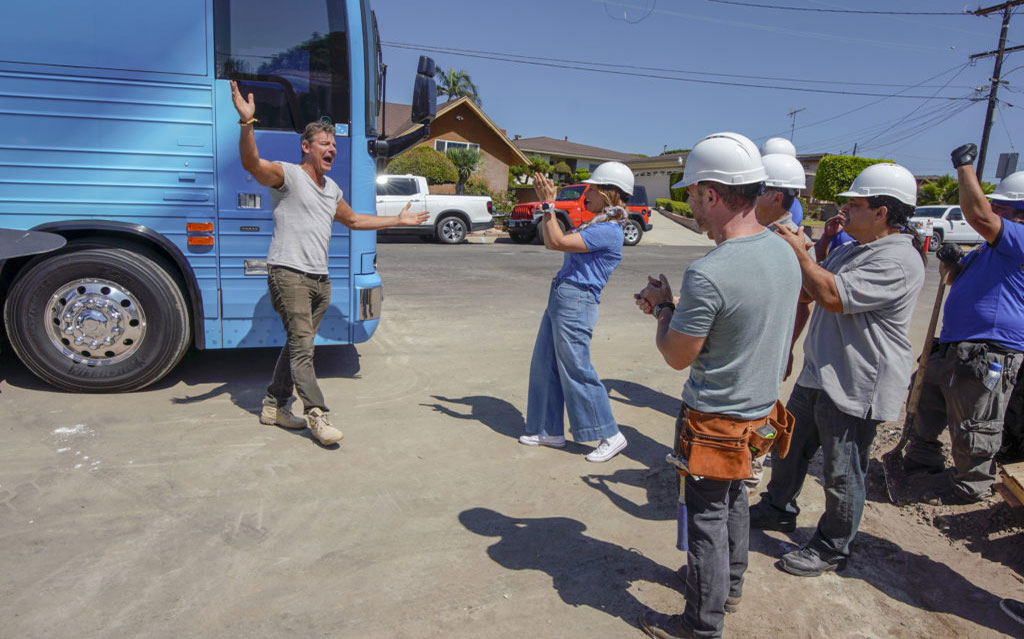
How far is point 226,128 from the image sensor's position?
4820 millimetres

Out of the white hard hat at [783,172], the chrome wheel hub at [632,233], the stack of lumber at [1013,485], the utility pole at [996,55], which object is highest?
the utility pole at [996,55]

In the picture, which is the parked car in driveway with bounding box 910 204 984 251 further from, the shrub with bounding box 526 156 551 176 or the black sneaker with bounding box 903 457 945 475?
the black sneaker with bounding box 903 457 945 475

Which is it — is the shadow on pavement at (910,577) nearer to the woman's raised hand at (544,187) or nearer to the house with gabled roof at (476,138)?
the woman's raised hand at (544,187)

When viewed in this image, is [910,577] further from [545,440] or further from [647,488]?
[545,440]

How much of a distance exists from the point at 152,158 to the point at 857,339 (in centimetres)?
467

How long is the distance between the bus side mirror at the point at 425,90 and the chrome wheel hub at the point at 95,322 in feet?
8.39

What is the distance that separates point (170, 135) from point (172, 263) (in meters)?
0.95

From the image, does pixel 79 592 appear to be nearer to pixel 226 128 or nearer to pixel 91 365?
pixel 91 365

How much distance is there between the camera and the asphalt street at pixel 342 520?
2684mm

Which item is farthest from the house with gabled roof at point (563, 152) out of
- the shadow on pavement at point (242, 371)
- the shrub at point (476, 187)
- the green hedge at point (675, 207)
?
the shadow on pavement at point (242, 371)

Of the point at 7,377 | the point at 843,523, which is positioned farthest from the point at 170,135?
the point at 843,523

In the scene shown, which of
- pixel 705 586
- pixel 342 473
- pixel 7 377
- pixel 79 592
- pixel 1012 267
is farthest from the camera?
pixel 7 377

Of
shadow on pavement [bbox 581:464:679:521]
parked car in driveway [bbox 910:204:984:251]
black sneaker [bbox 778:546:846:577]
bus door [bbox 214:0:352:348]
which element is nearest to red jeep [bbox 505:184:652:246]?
parked car in driveway [bbox 910:204:984:251]

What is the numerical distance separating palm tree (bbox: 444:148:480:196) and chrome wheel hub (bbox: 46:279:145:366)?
2488cm
